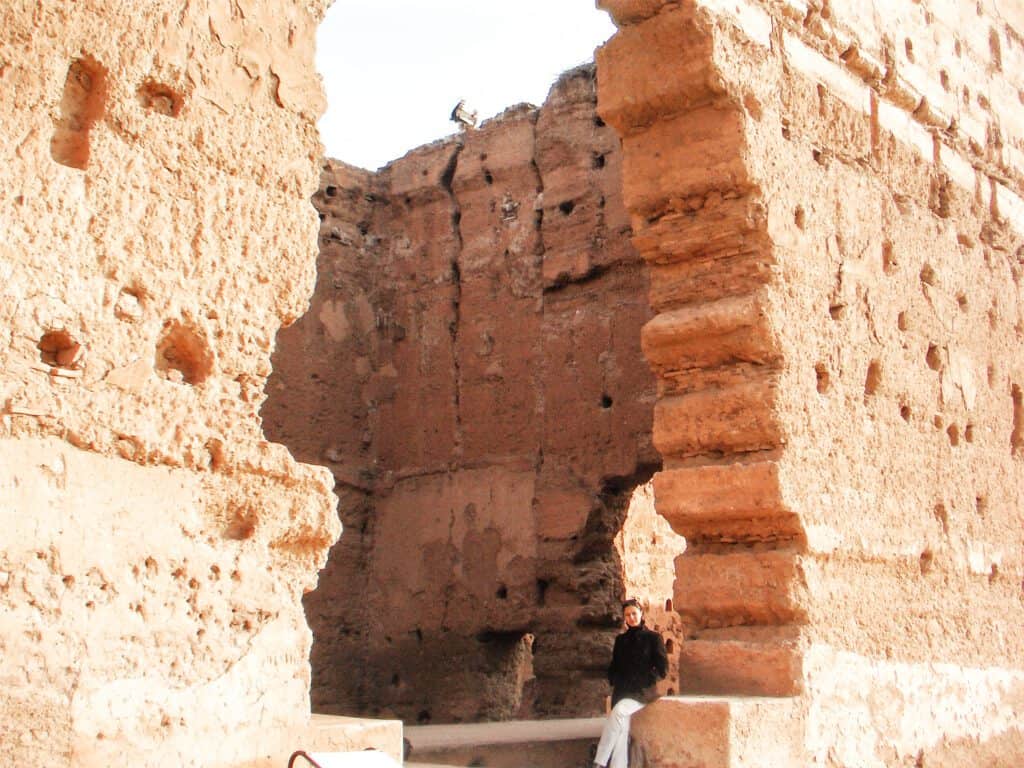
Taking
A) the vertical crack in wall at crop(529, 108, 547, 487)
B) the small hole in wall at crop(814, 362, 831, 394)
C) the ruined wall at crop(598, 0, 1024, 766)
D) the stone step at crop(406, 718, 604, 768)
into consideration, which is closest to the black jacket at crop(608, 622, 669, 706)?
the stone step at crop(406, 718, 604, 768)

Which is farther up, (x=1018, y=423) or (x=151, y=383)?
(x=1018, y=423)

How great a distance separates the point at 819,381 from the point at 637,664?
5.44 feet

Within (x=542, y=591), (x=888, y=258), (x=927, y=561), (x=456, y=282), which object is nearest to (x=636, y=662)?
(x=927, y=561)

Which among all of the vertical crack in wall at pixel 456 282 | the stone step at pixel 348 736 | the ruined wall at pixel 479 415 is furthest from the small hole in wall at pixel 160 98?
the vertical crack in wall at pixel 456 282

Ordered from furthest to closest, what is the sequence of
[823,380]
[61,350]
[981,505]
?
[981,505] → [823,380] → [61,350]

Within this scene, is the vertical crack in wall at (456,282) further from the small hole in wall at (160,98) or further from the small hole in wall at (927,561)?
the small hole in wall at (160,98)

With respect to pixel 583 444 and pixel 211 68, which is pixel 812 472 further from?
pixel 583 444

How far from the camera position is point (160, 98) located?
10.4 ft

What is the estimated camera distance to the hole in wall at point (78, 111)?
296 centimetres

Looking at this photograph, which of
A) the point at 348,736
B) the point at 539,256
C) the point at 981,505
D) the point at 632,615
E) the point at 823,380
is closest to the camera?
the point at 348,736

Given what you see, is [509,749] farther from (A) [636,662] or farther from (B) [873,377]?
(B) [873,377]

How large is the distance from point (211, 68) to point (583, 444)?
5869 mm

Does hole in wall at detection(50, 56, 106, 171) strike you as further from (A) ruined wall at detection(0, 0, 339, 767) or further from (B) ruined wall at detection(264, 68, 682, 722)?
(B) ruined wall at detection(264, 68, 682, 722)

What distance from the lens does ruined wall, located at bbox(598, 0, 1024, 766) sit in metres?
4.83
